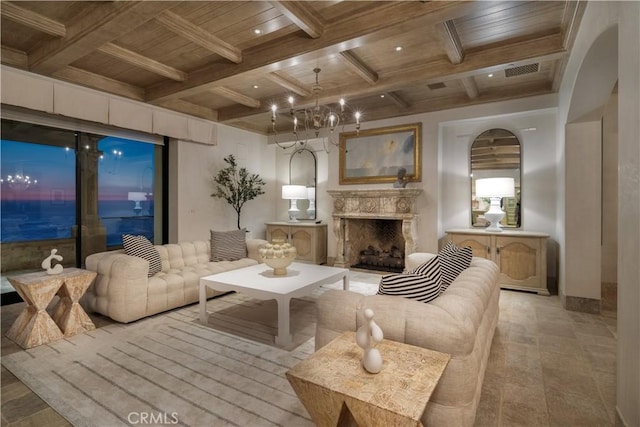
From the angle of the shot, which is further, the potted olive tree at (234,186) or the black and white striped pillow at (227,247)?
the potted olive tree at (234,186)

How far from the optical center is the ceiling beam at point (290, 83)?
13.1 ft

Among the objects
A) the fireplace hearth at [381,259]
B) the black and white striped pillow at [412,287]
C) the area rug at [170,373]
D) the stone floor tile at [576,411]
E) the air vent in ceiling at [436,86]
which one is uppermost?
the air vent in ceiling at [436,86]

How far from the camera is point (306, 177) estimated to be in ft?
21.9

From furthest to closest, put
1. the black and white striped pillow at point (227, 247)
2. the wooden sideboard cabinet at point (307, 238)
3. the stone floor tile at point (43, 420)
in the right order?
the wooden sideboard cabinet at point (307, 238) → the black and white striped pillow at point (227, 247) → the stone floor tile at point (43, 420)

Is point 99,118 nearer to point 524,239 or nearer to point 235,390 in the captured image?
point 235,390

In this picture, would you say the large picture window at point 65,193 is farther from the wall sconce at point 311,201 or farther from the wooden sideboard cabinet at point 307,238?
the wall sconce at point 311,201

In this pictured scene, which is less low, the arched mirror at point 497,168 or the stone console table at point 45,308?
the arched mirror at point 497,168

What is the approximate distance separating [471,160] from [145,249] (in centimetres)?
483

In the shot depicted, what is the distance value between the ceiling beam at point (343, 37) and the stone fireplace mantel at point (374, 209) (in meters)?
2.70

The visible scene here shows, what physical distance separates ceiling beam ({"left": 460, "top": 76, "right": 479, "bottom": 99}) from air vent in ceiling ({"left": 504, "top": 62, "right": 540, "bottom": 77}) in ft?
1.27

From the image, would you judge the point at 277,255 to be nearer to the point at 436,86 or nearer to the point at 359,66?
the point at 359,66

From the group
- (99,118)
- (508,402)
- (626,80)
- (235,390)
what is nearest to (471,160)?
(626,80)

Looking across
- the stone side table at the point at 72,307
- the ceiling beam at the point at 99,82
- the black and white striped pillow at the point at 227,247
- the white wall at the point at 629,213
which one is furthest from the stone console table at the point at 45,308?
the white wall at the point at 629,213

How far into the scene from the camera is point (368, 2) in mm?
2650
